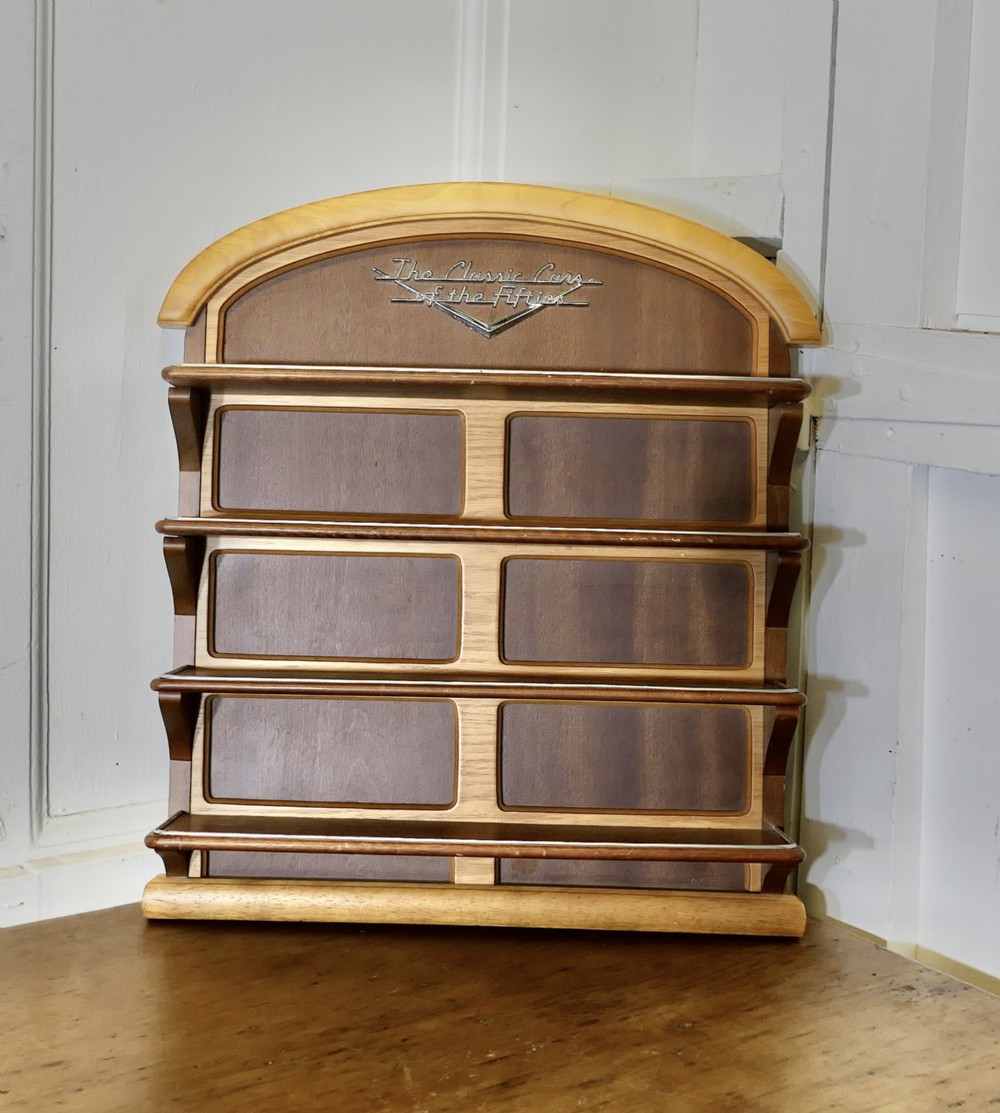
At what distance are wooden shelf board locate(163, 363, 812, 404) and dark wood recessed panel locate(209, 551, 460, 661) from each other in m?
0.20

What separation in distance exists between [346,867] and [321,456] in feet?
1.51

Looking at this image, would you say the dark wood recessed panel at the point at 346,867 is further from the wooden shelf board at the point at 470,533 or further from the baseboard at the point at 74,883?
the wooden shelf board at the point at 470,533

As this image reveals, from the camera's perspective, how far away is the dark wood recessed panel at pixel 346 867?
132cm

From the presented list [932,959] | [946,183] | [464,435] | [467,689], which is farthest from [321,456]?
[932,959]

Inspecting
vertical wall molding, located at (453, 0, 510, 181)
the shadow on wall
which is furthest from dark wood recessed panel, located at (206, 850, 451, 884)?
vertical wall molding, located at (453, 0, 510, 181)

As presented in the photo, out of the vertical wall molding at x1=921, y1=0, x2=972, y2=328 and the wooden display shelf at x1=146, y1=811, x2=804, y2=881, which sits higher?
the vertical wall molding at x1=921, y1=0, x2=972, y2=328

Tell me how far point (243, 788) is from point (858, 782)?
2.37 feet

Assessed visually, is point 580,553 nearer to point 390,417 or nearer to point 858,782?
point 390,417

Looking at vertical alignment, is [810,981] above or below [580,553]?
below

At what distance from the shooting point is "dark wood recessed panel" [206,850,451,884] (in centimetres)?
132

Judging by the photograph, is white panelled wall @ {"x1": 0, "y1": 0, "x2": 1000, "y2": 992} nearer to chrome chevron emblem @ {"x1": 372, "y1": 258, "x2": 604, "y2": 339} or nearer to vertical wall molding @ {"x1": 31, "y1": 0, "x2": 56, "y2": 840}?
vertical wall molding @ {"x1": 31, "y1": 0, "x2": 56, "y2": 840}

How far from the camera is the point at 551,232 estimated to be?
4.29 ft

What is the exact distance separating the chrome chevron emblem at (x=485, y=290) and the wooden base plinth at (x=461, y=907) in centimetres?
62

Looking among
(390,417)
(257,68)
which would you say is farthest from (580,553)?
(257,68)
